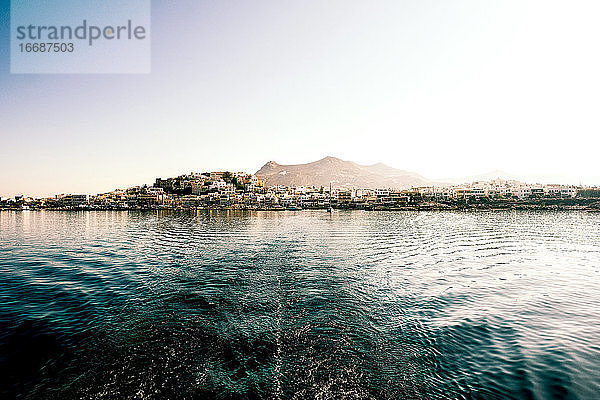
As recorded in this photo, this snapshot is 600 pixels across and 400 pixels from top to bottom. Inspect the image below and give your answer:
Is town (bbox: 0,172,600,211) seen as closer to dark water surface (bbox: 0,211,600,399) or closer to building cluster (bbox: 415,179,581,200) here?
building cluster (bbox: 415,179,581,200)

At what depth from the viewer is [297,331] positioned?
11.3 meters

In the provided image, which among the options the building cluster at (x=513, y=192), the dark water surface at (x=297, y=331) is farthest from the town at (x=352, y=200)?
the dark water surface at (x=297, y=331)

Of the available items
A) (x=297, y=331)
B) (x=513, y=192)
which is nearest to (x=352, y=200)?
(x=513, y=192)

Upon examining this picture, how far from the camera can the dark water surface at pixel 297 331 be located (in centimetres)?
821

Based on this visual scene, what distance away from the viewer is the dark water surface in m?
8.21

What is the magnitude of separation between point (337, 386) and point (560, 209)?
6589 inches

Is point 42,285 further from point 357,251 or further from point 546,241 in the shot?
point 546,241

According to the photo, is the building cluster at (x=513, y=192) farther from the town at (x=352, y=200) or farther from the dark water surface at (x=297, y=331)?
the dark water surface at (x=297, y=331)

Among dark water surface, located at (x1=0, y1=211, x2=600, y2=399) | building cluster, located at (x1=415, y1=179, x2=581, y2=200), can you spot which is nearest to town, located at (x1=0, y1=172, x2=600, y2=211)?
building cluster, located at (x1=415, y1=179, x2=581, y2=200)

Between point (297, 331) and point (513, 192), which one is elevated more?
point (513, 192)

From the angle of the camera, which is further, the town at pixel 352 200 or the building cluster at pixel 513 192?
the building cluster at pixel 513 192

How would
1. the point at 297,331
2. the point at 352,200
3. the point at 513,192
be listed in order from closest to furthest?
1. the point at 297,331
2. the point at 513,192
3. the point at 352,200

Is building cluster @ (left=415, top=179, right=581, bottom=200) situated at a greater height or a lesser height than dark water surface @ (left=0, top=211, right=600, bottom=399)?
greater

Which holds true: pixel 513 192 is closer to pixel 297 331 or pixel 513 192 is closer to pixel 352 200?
pixel 352 200
